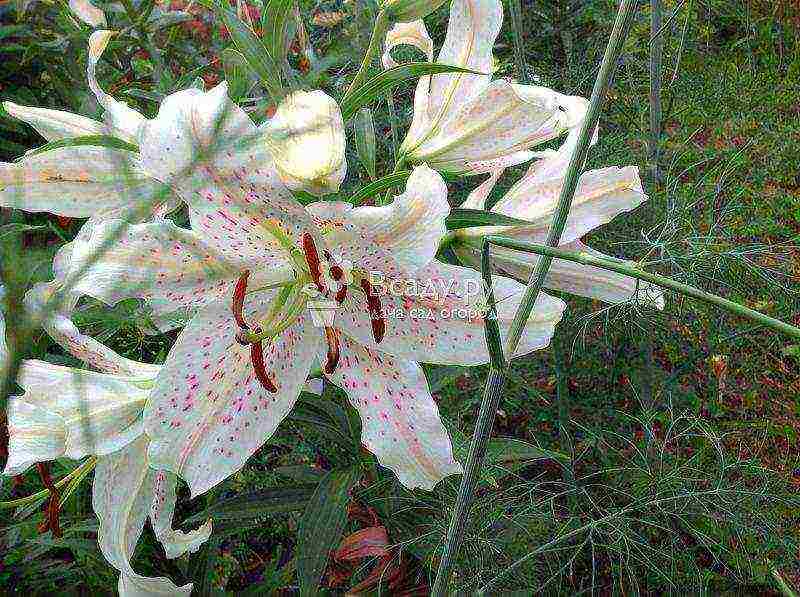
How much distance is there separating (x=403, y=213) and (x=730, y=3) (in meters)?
1.23

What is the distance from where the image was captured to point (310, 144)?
1.83ft

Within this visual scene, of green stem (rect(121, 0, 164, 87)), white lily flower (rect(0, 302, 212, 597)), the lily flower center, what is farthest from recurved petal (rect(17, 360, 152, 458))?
green stem (rect(121, 0, 164, 87))

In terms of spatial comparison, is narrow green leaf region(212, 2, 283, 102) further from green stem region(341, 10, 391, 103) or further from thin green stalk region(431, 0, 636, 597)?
thin green stalk region(431, 0, 636, 597)

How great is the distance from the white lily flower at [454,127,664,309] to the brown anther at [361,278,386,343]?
0.37 ft

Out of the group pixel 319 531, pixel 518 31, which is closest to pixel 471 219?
pixel 319 531

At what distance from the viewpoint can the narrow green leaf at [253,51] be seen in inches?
25.6

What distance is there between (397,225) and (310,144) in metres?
0.09

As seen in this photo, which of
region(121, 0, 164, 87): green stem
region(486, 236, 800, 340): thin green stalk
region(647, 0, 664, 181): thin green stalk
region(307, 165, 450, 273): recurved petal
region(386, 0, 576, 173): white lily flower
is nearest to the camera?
region(486, 236, 800, 340): thin green stalk

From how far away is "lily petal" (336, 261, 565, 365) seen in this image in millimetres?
595

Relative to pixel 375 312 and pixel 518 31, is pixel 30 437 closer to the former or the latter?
pixel 375 312

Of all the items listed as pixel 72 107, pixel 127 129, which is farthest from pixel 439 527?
pixel 72 107

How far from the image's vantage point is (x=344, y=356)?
66cm

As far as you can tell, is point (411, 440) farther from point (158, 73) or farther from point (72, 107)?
point (72, 107)

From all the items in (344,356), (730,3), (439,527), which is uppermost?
(344,356)
